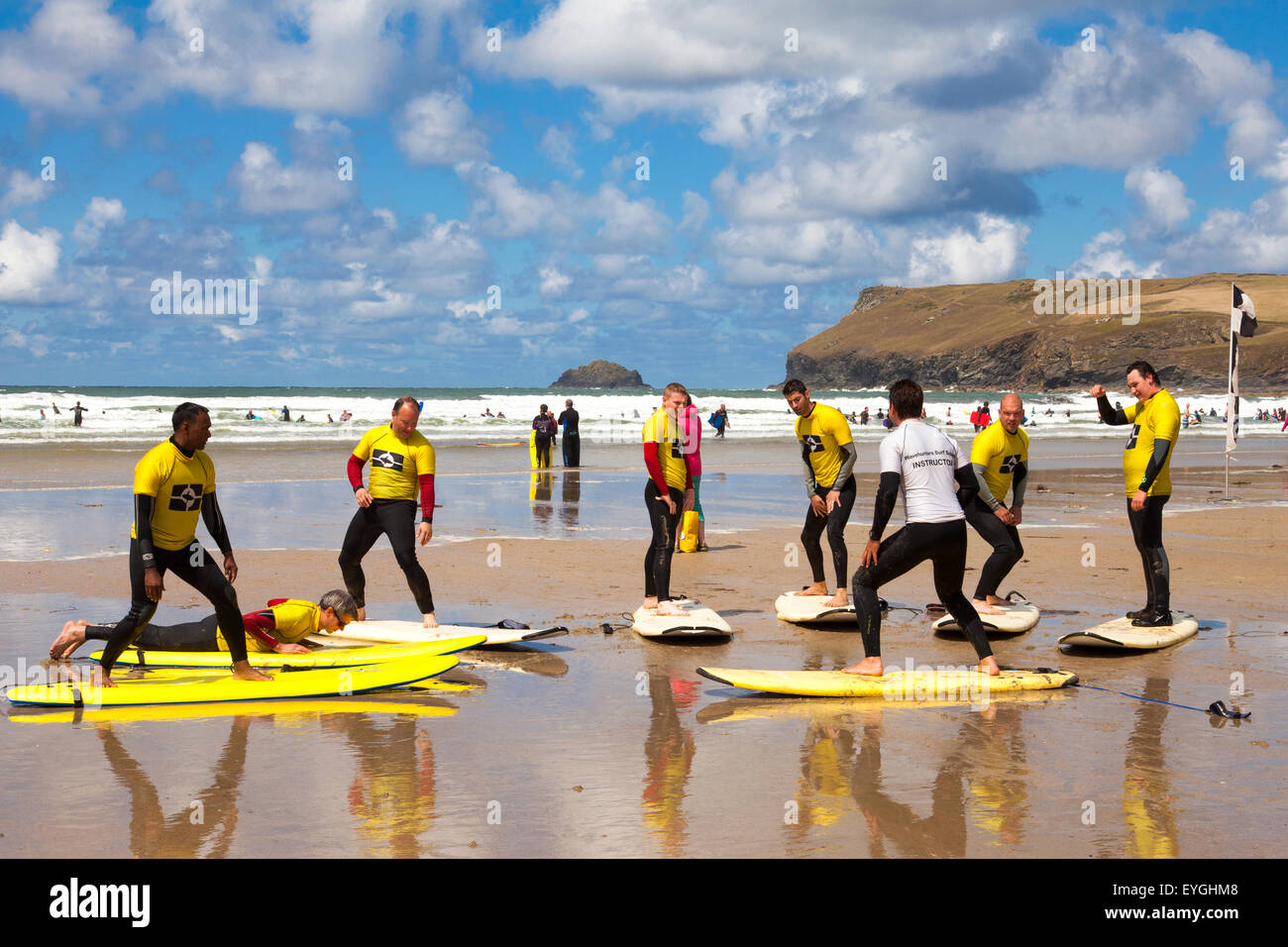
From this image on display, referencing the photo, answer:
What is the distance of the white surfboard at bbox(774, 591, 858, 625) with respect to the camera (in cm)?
958

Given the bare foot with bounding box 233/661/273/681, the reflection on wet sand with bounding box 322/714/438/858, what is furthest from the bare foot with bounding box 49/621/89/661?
the reflection on wet sand with bounding box 322/714/438/858

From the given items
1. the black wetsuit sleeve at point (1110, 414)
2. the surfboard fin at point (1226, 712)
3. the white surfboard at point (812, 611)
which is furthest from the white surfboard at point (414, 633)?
the black wetsuit sleeve at point (1110, 414)

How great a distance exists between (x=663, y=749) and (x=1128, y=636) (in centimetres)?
439

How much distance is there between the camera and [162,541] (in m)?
6.84

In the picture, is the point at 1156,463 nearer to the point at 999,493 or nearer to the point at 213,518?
the point at 999,493

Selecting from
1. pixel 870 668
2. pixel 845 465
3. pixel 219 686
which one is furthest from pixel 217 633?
pixel 845 465

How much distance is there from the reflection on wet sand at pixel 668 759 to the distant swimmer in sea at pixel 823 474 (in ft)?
Result: 8.38

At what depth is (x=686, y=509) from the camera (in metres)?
9.48

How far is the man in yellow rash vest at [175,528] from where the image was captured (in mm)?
6691

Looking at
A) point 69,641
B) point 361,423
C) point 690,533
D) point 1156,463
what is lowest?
point 69,641
